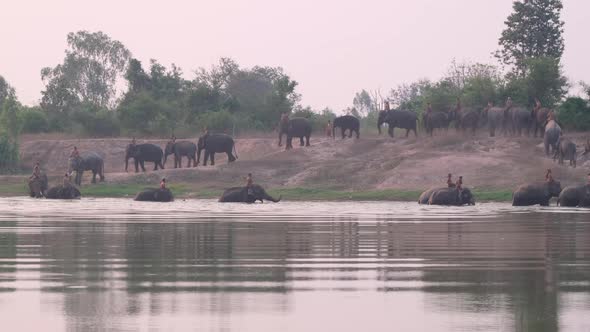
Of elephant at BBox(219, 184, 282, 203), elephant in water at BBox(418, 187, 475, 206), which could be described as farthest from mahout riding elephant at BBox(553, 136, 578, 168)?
elephant at BBox(219, 184, 282, 203)

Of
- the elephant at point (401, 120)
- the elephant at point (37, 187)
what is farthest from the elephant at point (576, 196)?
the elephant at point (37, 187)

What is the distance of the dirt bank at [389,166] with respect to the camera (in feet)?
190

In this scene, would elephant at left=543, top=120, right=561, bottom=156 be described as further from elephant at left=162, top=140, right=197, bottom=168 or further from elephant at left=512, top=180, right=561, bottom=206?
elephant at left=162, top=140, right=197, bottom=168

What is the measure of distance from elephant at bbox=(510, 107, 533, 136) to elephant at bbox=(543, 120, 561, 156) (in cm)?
501

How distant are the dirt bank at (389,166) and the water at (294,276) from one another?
24.0 metres

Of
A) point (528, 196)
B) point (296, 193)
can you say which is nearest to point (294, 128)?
point (296, 193)

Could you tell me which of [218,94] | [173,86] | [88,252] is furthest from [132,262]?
[173,86]

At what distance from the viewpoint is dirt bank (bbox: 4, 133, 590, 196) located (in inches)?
2279

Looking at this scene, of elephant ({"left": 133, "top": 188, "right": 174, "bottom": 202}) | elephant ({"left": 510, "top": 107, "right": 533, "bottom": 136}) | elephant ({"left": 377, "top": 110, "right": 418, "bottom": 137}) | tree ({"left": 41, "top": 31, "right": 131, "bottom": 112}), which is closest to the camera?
elephant ({"left": 133, "top": 188, "right": 174, "bottom": 202})

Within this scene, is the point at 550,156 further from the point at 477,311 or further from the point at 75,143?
the point at 477,311

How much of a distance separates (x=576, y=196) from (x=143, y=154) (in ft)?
98.4

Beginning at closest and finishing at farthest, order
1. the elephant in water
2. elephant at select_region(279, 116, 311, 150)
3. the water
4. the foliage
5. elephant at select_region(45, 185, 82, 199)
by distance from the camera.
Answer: the water
the elephant in water
elephant at select_region(45, 185, 82, 199)
the foliage
elephant at select_region(279, 116, 311, 150)

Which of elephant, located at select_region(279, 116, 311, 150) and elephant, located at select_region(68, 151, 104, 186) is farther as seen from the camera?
elephant, located at select_region(279, 116, 311, 150)

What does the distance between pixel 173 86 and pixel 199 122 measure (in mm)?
15982
